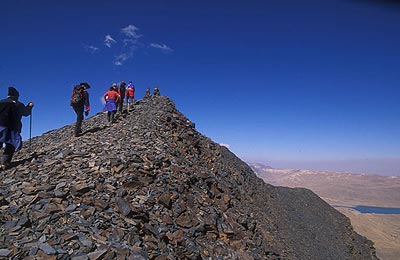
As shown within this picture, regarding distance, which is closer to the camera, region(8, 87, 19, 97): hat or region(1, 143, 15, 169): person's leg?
region(1, 143, 15, 169): person's leg

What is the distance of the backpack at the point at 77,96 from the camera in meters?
12.8

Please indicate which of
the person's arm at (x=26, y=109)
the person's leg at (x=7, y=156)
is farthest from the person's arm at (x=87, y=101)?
the person's leg at (x=7, y=156)

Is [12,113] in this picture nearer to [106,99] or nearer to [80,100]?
A: [80,100]

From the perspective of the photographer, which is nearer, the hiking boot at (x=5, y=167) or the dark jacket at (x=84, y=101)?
the hiking boot at (x=5, y=167)

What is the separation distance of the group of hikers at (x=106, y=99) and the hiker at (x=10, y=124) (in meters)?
3.58

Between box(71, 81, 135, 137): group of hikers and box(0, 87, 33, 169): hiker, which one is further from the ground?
box(71, 81, 135, 137): group of hikers

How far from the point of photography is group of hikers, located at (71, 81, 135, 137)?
506 inches

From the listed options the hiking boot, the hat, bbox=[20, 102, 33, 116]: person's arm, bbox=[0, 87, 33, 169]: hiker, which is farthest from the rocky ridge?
the hat

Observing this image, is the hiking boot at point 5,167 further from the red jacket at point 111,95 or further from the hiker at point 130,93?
the hiker at point 130,93

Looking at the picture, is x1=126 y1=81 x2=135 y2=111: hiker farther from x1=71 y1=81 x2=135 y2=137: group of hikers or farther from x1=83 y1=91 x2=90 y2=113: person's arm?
x1=83 y1=91 x2=90 y2=113: person's arm

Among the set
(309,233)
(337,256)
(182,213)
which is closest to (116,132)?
(182,213)

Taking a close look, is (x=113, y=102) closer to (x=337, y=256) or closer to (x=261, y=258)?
(x=261, y=258)

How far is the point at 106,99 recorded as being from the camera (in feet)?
49.1

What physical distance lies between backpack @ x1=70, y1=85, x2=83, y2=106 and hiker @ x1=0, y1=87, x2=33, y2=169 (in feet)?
11.4
